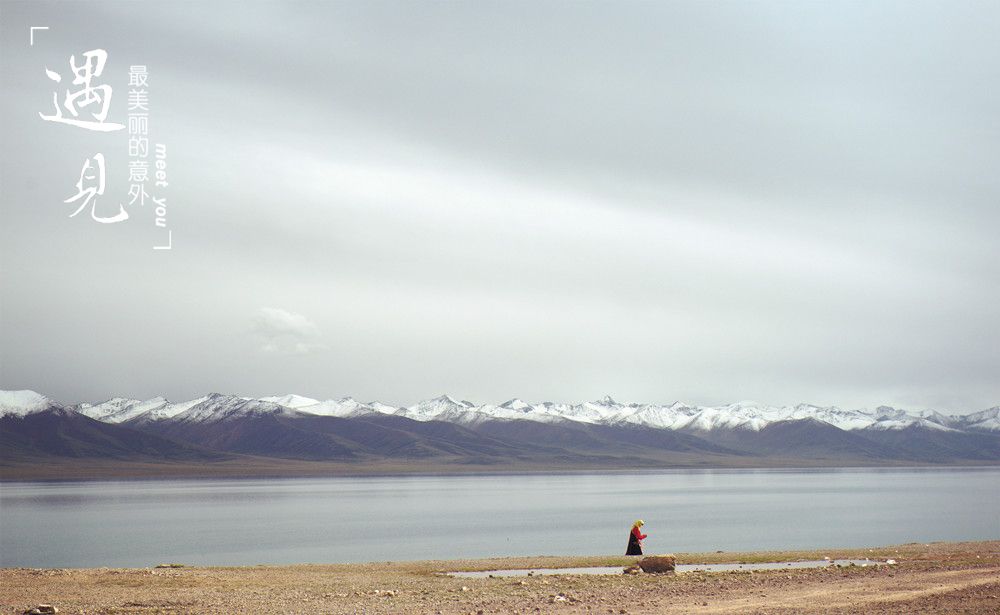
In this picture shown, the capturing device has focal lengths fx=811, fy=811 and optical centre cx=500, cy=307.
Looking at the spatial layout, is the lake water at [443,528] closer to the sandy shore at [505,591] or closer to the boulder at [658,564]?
the sandy shore at [505,591]

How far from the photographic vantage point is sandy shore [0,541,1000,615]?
16.1 meters

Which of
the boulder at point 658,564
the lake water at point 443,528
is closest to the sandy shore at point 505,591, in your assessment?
the boulder at point 658,564

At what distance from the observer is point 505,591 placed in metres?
19.1

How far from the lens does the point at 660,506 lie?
7412 centimetres

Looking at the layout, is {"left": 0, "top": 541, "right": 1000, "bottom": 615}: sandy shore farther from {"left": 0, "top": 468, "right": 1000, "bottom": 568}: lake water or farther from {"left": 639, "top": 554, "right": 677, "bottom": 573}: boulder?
{"left": 0, "top": 468, "right": 1000, "bottom": 568}: lake water

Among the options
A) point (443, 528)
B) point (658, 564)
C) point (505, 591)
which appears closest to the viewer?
point (505, 591)

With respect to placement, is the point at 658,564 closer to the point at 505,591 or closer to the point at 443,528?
the point at 505,591

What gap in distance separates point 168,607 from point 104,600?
2089 millimetres

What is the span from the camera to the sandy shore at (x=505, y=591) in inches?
634

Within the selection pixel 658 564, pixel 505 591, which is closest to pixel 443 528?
pixel 658 564

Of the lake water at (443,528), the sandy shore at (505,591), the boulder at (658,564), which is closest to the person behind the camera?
the sandy shore at (505,591)

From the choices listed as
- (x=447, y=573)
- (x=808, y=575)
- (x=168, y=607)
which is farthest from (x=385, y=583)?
(x=808, y=575)

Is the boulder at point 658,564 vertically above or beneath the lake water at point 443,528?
above

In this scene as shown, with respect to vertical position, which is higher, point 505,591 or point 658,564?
point 505,591
